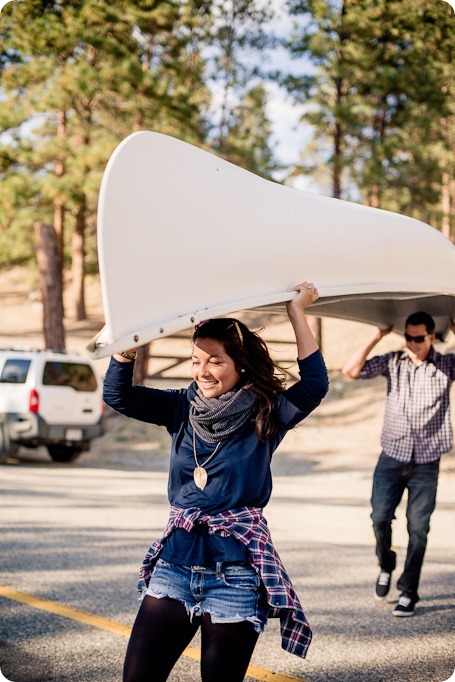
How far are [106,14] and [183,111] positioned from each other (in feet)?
12.5

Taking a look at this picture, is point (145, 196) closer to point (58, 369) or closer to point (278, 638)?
point (278, 638)

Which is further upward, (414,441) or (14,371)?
(414,441)

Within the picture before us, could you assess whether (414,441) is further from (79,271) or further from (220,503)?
(79,271)

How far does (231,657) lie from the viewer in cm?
265

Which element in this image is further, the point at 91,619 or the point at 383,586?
the point at 383,586

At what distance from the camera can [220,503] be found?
284cm

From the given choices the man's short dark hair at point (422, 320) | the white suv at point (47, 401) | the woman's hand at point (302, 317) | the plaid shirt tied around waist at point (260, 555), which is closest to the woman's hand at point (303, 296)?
the woman's hand at point (302, 317)

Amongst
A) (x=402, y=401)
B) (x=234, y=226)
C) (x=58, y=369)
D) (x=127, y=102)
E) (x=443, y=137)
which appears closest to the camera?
(x=234, y=226)

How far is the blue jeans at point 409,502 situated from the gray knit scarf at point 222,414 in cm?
288

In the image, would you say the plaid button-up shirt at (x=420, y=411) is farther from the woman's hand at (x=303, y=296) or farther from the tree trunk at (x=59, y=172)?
the tree trunk at (x=59, y=172)

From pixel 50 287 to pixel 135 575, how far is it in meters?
14.2

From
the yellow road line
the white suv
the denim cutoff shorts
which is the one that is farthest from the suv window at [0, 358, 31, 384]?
the denim cutoff shorts

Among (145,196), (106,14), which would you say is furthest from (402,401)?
(106,14)

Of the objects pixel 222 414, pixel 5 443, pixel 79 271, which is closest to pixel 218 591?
pixel 222 414
